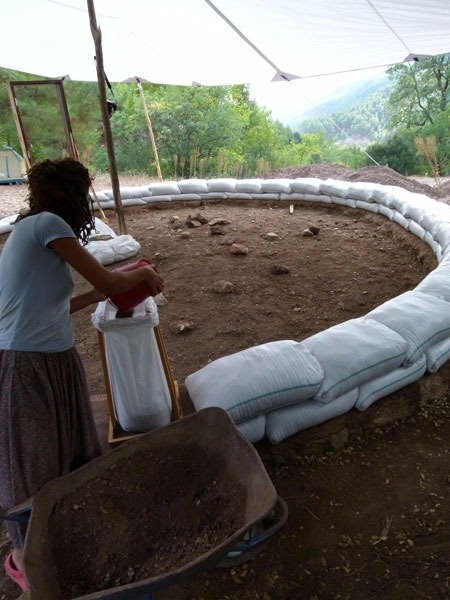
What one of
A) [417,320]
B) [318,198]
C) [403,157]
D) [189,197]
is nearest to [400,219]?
[318,198]

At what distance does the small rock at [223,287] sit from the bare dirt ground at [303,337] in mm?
24

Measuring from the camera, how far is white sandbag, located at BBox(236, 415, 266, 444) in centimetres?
184

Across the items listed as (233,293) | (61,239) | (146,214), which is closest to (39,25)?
(146,214)

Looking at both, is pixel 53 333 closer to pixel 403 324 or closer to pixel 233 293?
pixel 403 324

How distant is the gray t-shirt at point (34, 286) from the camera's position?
3.84 feet

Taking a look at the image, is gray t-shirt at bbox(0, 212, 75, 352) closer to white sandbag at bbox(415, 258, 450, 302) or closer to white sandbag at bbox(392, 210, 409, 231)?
white sandbag at bbox(415, 258, 450, 302)

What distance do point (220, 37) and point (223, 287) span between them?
8.70 ft

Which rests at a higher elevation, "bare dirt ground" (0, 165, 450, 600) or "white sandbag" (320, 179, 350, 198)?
"white sandbag" (320, 179, 350, 198)

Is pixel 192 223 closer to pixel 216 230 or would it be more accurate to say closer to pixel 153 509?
pixel 216 230

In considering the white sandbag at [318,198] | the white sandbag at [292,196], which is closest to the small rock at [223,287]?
the white sandbag at [318,198]

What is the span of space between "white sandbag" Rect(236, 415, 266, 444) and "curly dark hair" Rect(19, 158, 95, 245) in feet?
3.42

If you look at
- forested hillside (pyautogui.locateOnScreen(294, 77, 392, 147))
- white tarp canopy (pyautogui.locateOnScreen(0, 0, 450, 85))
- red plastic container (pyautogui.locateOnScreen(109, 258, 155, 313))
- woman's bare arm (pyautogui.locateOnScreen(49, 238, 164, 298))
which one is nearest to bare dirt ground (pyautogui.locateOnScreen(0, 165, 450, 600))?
red plastic container (pyautogui.locateOnScreen(109, 258, 155, 313))

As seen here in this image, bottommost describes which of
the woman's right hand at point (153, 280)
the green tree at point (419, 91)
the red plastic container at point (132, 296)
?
the red plastic container at point (132, 296)

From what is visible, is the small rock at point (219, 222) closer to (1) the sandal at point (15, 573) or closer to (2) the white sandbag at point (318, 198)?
(2) the white sandbag at point (318, 198)
